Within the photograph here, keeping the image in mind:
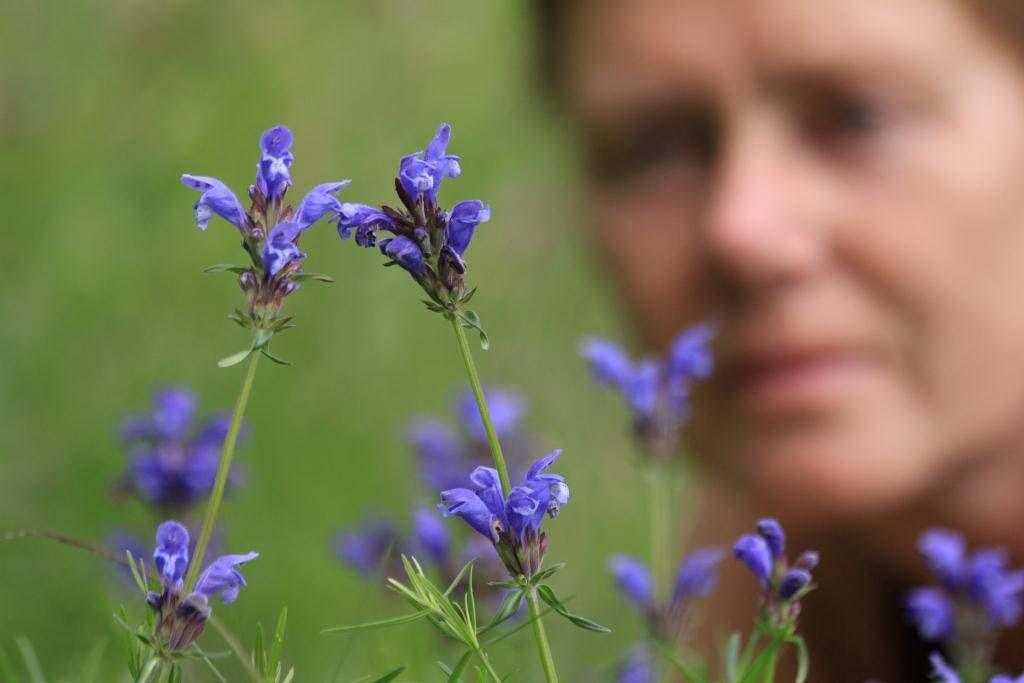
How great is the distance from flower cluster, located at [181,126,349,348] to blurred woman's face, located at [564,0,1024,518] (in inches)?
38.4

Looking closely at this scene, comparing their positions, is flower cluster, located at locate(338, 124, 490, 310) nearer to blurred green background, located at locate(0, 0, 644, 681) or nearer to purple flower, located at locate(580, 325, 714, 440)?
purple flower, located at locate(580, 325, 714, 440)

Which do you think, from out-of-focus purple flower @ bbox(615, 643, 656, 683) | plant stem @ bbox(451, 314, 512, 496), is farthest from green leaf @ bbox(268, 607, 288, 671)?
out-of-focus purple flower @ bbox(615, 643, 656, 683)

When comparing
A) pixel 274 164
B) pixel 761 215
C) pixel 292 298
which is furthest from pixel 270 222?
pixel 292 298

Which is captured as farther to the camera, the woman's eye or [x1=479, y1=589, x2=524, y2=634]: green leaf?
the woman's eye

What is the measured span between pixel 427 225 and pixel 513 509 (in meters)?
0.16

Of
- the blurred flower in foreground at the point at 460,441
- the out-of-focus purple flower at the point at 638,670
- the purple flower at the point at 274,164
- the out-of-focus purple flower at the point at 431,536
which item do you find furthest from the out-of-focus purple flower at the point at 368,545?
the purple flower at the point at 274,164

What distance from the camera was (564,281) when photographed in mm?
4359

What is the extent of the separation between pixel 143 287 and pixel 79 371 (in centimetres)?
37

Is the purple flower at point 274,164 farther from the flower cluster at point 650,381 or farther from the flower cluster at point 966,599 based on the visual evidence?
the flower cluster at point 966,599

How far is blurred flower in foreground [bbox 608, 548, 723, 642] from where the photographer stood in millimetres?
1041

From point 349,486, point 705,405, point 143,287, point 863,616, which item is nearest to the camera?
point 705,405

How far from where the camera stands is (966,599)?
1.06 metres

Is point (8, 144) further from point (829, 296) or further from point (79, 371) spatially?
point (829, 296)

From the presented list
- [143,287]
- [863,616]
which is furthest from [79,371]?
[863,616]
